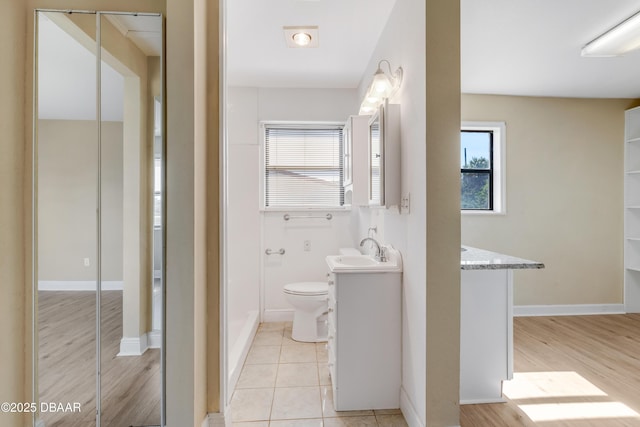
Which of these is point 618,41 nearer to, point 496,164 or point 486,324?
point 496,164

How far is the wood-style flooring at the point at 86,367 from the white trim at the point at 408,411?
132 cm

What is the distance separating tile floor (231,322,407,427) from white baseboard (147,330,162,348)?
0.68 metres

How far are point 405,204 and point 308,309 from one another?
1485 mm

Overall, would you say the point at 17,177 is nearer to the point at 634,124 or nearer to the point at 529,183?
the point at 529,183

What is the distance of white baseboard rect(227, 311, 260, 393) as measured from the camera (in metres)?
2.06

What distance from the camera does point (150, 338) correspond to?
151 cm

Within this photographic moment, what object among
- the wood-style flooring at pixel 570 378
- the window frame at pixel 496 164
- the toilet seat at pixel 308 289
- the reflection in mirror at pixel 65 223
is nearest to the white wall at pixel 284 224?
the toilet seat at pixel 308 289

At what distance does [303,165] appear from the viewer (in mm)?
3576

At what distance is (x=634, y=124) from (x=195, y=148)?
15.8ft

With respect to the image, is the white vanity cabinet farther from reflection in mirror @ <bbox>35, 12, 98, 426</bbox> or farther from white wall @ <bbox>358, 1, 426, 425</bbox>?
reflection in mirror @ <bbox>35, 12, 98, 426</bbox>

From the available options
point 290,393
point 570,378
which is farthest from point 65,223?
point 570,378

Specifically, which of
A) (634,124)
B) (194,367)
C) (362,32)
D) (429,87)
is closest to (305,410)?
(194,367)

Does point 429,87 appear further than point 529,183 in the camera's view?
No

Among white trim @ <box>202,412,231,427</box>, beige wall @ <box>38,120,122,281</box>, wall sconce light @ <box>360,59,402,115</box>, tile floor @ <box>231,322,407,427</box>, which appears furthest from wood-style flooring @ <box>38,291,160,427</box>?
wall sconce light @ <box>360,59,402,115</box>
